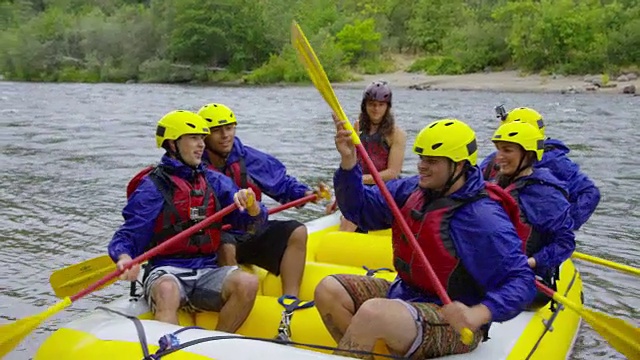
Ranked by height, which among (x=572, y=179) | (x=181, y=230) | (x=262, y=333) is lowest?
(x=262, y=333)

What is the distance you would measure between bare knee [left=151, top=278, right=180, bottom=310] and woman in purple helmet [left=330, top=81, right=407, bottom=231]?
1875 mm

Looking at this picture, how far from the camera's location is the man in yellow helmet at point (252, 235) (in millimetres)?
4336

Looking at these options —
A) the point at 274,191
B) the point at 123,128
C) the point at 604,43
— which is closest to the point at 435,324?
the point at 274,191

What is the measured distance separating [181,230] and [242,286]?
41 centimetres

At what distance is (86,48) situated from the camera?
4025 cm

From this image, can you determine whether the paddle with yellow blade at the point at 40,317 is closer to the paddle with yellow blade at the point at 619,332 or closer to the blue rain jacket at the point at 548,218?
the blue rain jacket at the point at 548,218

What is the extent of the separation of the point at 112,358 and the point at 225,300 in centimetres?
69

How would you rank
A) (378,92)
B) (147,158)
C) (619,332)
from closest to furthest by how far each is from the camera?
(619,332), (378,92), (147,158)

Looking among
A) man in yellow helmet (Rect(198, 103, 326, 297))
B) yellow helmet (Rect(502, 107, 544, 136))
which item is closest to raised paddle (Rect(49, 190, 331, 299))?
man in yellow helmet (Rect(198, 103, 326, 297))

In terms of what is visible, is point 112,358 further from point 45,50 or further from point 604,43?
point 45,50

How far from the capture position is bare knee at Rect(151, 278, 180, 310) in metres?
3.61

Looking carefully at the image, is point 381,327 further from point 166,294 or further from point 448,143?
point 166,294

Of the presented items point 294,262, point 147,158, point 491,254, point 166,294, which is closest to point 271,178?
point 294,262

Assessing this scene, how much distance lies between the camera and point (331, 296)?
3373 millimetres
